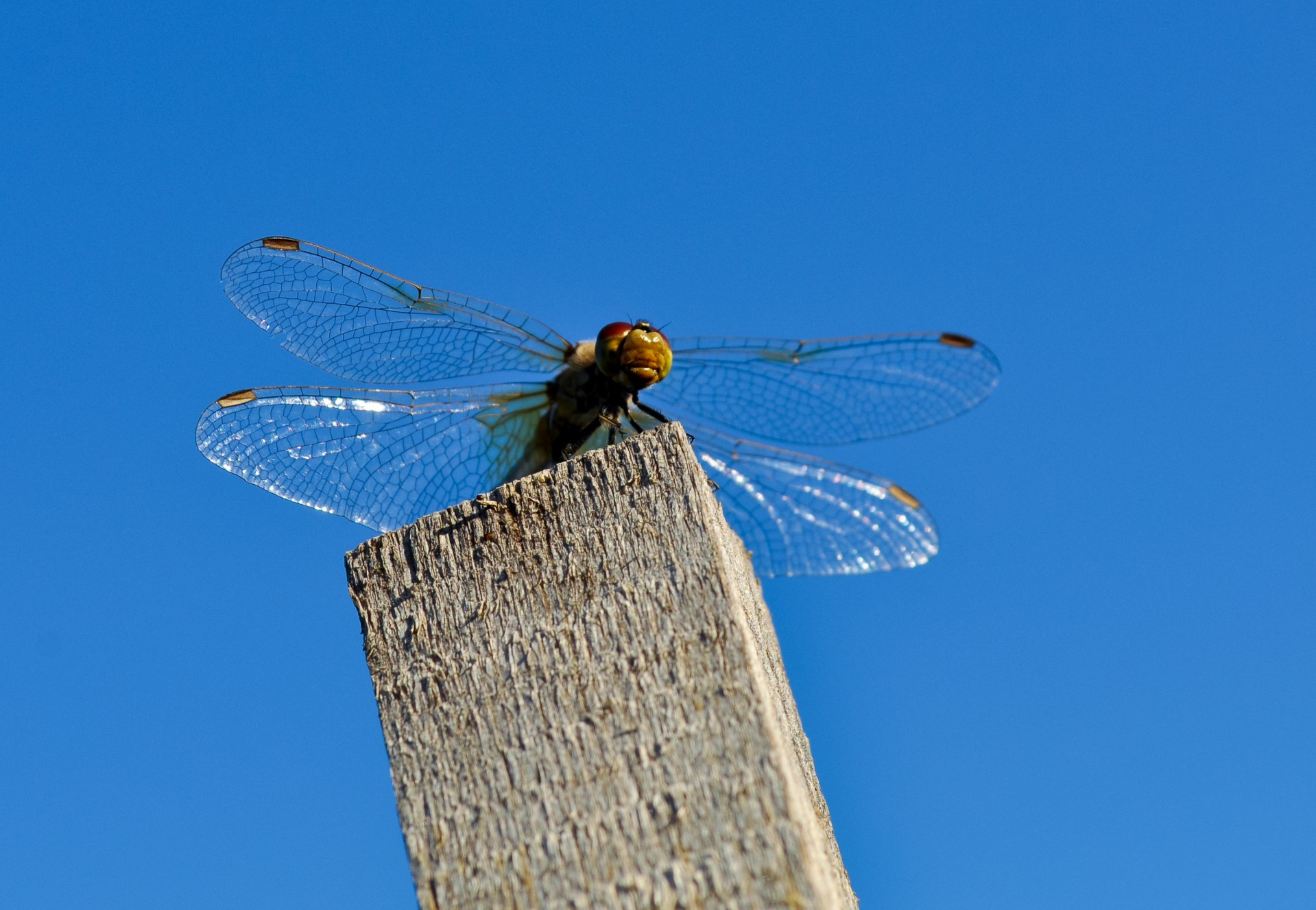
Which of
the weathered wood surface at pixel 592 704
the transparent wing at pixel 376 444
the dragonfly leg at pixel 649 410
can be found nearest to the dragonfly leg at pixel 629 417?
the dragonfly leg at pixel 649 410

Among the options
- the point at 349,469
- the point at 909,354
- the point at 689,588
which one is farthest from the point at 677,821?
the point at 909,354

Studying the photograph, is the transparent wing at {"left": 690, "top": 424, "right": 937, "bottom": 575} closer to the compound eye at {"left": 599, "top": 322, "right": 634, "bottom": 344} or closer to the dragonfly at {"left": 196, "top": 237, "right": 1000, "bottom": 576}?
the dragonfly at {"left": 196, "top": 237, "right": 1000, "bottom": 576}

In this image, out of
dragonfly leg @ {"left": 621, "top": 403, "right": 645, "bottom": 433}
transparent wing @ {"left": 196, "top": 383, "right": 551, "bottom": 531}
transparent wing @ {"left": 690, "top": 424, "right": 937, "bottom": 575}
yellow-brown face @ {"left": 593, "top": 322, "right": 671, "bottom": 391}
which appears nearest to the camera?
transparent wing @ {"left": 196, "top": 383, "right": 551, "bottom": 531}

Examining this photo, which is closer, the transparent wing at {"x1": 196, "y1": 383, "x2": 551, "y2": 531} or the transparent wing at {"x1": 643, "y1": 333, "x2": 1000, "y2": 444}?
the transparent wing at {"x1": 196, "y1": 383, "x2": 551, "y2": 531}

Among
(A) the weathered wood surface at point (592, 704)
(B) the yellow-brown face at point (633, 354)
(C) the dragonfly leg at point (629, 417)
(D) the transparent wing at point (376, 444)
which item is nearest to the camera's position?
(A) the weathered wood surface at point (592, 704)

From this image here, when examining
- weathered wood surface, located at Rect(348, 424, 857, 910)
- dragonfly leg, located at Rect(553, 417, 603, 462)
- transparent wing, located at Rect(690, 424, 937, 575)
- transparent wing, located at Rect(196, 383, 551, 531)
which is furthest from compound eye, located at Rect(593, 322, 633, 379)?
weathered wood surface, located at Rect(348, 424, 857, 910)

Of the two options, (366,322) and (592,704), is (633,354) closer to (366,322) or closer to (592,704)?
(366,322)

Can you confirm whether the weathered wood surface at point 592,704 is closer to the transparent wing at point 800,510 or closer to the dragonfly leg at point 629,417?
the dragonfly leg at point 629,417
